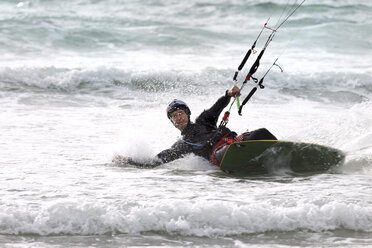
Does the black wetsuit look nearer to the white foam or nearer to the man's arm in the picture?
the man's arm

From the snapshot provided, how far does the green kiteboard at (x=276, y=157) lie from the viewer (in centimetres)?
634

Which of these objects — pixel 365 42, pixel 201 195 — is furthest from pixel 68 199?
pixel 365 42

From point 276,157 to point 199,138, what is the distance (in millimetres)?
970

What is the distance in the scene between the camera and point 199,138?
671 cm

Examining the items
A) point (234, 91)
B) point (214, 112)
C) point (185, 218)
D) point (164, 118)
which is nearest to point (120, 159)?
point (214, 112)

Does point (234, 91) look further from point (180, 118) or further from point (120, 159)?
point (120, 159)

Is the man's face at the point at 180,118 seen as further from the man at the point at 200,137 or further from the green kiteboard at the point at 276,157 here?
the green kiteboard at the point at 276,157

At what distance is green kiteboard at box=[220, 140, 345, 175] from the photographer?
6336 mm

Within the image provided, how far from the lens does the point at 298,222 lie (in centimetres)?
470

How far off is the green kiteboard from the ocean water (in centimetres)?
25

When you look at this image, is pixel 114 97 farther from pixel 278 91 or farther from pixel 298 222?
pixel 298 222

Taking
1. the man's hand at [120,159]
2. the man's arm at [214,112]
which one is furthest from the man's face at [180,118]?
the man's hand at [120,159]

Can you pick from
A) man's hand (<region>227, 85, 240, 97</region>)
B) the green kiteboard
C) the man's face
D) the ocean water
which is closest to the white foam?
the ocean water

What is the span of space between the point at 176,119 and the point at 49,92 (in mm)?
7925
